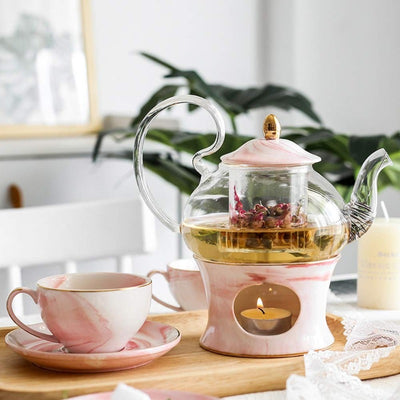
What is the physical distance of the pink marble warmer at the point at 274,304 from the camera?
0.60 meters

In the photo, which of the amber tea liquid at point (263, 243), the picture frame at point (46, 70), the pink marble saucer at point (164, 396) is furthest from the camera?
the picture frame at point (46, 70)

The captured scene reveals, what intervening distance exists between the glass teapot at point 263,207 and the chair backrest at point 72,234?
49cm

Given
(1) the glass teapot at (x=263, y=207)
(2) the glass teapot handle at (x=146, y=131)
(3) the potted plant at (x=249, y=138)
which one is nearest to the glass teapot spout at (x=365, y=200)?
(1) the glass teapot at (x=263, y=207)

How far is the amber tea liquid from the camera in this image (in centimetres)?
59

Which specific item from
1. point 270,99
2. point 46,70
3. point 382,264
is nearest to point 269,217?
point 382,264

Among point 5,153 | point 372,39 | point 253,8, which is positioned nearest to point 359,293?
point 5,153

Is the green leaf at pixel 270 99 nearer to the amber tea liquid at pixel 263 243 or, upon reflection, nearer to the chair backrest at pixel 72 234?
the chair backrest at pixel 72 234

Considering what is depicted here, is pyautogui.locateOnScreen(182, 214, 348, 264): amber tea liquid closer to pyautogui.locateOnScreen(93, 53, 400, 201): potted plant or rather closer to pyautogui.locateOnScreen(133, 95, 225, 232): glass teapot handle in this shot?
pyautogui.locateOnScreen(133, 95, 225, 232): glass teapot handle

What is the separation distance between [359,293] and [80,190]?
2.80 ft

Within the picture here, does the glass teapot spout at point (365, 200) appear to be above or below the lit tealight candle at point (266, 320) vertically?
above

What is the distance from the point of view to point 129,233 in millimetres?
1175

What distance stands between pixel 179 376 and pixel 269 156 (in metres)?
0.18

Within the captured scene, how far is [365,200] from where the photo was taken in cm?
67

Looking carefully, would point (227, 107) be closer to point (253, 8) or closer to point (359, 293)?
point (359, 293)
